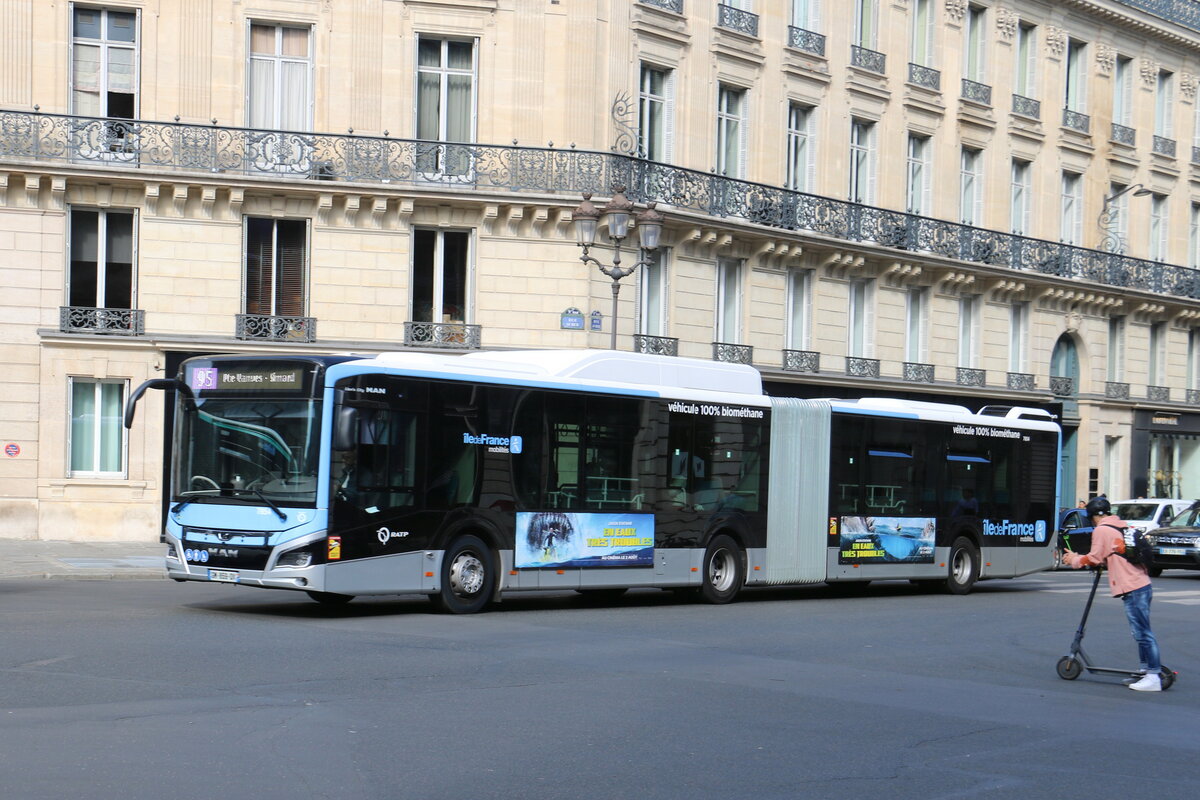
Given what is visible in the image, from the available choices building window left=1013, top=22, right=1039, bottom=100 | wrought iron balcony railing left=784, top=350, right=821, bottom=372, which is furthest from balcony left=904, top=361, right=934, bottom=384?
building window left=1013, top=22, right=1039, bottom=100

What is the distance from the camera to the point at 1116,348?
142ft

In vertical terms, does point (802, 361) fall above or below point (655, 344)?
below

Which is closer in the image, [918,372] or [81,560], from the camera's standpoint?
[81,560]

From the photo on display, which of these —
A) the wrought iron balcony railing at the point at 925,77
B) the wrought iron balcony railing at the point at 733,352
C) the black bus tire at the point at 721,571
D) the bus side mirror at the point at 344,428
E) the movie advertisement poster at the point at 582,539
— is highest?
the wrought iron balcony railing at the point at 925,77

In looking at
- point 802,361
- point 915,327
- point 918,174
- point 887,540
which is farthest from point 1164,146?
point 887,540

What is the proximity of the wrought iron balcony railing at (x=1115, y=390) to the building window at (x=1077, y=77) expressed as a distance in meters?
7.58

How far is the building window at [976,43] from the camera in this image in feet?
126

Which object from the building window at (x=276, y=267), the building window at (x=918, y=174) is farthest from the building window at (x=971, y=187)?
the building window at (x=276, y=267)

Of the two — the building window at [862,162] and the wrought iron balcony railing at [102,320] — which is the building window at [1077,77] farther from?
the wrought iron balcony railing at [102,320]

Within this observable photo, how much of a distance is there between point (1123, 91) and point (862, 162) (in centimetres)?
1243

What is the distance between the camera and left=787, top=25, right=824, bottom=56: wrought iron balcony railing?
109 ft

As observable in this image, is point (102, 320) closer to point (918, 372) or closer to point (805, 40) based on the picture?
point (805, 40)

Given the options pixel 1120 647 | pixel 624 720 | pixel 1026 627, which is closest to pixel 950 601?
pixel 1026 627

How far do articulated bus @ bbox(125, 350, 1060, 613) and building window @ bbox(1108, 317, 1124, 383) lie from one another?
62.7ft
